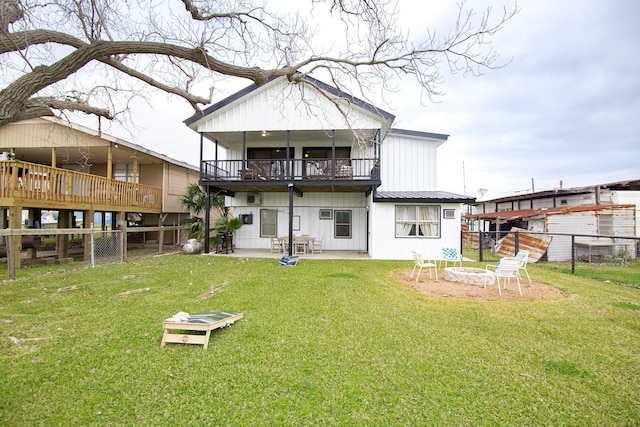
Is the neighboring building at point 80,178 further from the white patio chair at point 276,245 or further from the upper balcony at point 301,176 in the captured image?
the white patio chair at point 276,245

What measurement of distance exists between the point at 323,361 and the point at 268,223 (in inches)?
493

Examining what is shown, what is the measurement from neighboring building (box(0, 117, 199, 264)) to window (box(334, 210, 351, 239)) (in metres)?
9.49

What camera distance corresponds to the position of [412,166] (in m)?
14.3

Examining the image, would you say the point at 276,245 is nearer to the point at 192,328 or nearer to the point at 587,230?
the point at 192,328

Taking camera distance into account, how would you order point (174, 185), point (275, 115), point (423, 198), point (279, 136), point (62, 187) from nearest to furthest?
point (62, 187) < point (423, 198) < point (275, 115) < point (279, 136) < point (174, 185)

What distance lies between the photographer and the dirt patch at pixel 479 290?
6.16 metres

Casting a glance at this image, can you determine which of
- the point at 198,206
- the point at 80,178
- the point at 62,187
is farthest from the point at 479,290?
the point at 80,178

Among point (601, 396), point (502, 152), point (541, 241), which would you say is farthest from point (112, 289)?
point (502, 152)

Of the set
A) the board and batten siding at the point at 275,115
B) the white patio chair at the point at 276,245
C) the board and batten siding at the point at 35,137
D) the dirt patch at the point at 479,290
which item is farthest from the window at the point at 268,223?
the dirt patch at the point at 479,290

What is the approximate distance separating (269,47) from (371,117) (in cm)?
711

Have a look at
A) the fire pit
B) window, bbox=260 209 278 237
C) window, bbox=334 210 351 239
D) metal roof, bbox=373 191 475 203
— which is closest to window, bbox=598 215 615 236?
metal roof, bbox=373 191 475 203

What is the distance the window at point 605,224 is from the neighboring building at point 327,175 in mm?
6993

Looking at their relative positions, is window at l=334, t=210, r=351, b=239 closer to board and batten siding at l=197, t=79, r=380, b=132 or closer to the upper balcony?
the upper balcony

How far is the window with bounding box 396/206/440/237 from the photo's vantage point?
12.5 m
